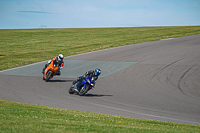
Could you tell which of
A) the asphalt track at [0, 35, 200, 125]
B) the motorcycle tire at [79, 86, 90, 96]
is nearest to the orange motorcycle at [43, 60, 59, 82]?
the asphalt track at [0, 35, 200, 125]

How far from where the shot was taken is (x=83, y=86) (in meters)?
14.1

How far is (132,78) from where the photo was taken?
17828mm

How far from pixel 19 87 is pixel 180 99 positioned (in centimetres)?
888

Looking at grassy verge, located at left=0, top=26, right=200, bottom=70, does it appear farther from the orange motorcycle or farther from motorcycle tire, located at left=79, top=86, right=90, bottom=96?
motorcycle tire, located at left=79, top=86, right=90, bottom=96

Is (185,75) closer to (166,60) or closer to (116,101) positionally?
(166,60)

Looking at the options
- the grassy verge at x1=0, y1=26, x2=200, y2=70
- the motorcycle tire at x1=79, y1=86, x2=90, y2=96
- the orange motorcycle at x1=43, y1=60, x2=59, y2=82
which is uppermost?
the grassy verge at x1=0, y1=26, x2=200, y2=70

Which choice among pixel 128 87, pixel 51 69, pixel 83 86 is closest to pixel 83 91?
pixel 83 86

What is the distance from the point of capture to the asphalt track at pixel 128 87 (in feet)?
37.2

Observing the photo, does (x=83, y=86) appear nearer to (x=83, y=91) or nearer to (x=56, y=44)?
(x=83, y=91)

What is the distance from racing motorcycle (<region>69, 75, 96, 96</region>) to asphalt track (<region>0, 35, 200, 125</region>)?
14.8 inches

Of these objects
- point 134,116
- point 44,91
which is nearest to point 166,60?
point 44,91

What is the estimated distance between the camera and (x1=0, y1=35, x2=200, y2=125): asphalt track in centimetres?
1134

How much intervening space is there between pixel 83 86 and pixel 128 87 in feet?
9.38

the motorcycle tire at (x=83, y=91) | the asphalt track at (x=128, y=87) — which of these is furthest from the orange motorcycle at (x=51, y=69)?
the motorcycle tire at (x=83, y=91)
